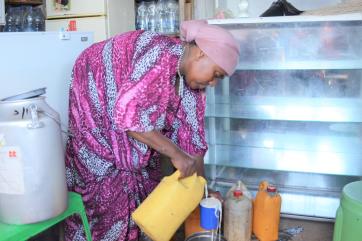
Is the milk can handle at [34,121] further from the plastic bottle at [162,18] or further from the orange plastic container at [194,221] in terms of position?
the plastic bottle at [162,18]

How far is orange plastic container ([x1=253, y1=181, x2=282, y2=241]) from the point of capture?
2.10 m

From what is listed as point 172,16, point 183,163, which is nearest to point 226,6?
point 172,16

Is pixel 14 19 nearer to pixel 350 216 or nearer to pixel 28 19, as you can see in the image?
pixel 28 19

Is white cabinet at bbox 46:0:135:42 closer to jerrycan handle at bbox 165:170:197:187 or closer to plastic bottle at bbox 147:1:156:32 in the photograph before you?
plastic bottle at bbox 147:1:156:32

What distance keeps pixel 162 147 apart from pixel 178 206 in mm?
238

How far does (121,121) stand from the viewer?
1.35 metres

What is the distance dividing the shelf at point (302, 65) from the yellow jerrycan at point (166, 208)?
3.31 ft

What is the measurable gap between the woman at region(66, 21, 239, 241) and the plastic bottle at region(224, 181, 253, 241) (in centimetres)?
29

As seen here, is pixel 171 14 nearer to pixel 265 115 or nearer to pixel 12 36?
pixel 265 115

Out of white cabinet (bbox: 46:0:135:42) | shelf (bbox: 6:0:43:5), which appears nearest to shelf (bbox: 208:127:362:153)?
white cabinet (bbox: 46:0:135:42)

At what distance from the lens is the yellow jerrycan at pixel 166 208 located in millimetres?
1445

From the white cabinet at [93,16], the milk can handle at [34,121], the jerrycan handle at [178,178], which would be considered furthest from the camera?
the white cabinet at [93,16]

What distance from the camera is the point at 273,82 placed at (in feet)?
7.74

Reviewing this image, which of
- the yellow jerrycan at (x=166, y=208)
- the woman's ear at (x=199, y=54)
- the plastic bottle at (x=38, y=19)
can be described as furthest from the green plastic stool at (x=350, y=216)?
the plastic bottle at (x=38, y=19)
